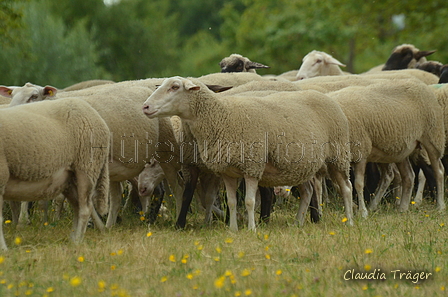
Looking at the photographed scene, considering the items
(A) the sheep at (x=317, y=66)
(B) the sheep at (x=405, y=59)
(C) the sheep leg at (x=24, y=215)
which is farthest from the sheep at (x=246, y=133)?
(B) the sheep at (x=405, y=59)

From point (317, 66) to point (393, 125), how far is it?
15.5 ft

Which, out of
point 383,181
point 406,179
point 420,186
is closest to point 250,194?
point 406,179

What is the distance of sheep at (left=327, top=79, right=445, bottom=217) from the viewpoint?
7398 mm

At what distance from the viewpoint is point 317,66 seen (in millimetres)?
12133

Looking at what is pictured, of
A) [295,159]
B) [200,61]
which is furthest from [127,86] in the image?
[200,61]

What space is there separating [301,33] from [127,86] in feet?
65.5

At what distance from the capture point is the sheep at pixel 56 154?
5.12 m

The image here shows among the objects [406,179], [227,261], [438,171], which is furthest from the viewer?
[406,179]

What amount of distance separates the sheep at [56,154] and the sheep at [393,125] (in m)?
2.87

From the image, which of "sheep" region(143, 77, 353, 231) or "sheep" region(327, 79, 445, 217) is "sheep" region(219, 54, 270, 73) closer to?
"sheep" region(327, 79, 445, 217)

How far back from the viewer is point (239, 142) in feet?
20.1

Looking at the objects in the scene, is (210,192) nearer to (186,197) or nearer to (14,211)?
(186,197)

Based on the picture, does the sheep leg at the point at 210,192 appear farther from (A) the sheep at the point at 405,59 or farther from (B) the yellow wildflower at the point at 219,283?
(A) the sheep at the point at 405,59

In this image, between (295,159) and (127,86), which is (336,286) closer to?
(295,159)
